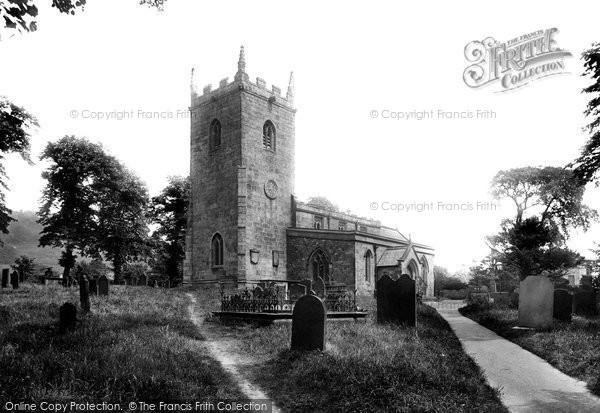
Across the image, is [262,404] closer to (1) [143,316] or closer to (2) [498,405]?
(2) [498,405]

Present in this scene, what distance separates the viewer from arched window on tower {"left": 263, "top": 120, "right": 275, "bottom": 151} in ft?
101

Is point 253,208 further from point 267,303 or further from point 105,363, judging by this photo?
point 105,363

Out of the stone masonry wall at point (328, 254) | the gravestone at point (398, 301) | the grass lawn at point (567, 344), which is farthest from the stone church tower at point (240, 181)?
the grass lawn at point (567, 344)

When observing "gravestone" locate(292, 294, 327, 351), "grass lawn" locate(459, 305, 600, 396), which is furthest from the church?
"gravestone" locate(292, 294, 327, 351)

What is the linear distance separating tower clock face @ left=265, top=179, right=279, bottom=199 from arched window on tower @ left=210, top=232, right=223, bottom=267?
4.06 metres

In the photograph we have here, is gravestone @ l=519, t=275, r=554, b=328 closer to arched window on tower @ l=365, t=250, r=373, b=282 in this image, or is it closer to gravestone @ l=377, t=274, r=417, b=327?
gravestone @ l=377, t=274, r=417, b=327

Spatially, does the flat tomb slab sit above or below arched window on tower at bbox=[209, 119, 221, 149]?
below

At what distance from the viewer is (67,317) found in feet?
34.2

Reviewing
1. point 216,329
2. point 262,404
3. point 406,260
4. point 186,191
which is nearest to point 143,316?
point 216,329

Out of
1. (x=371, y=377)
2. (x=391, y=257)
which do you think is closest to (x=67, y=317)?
(x=371, y=377)

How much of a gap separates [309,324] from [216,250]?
20.8 m

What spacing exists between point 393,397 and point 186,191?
40.8 meters

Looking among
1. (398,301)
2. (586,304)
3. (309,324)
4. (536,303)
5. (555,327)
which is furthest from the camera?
(586,304)

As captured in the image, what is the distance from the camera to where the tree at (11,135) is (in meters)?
25.5
